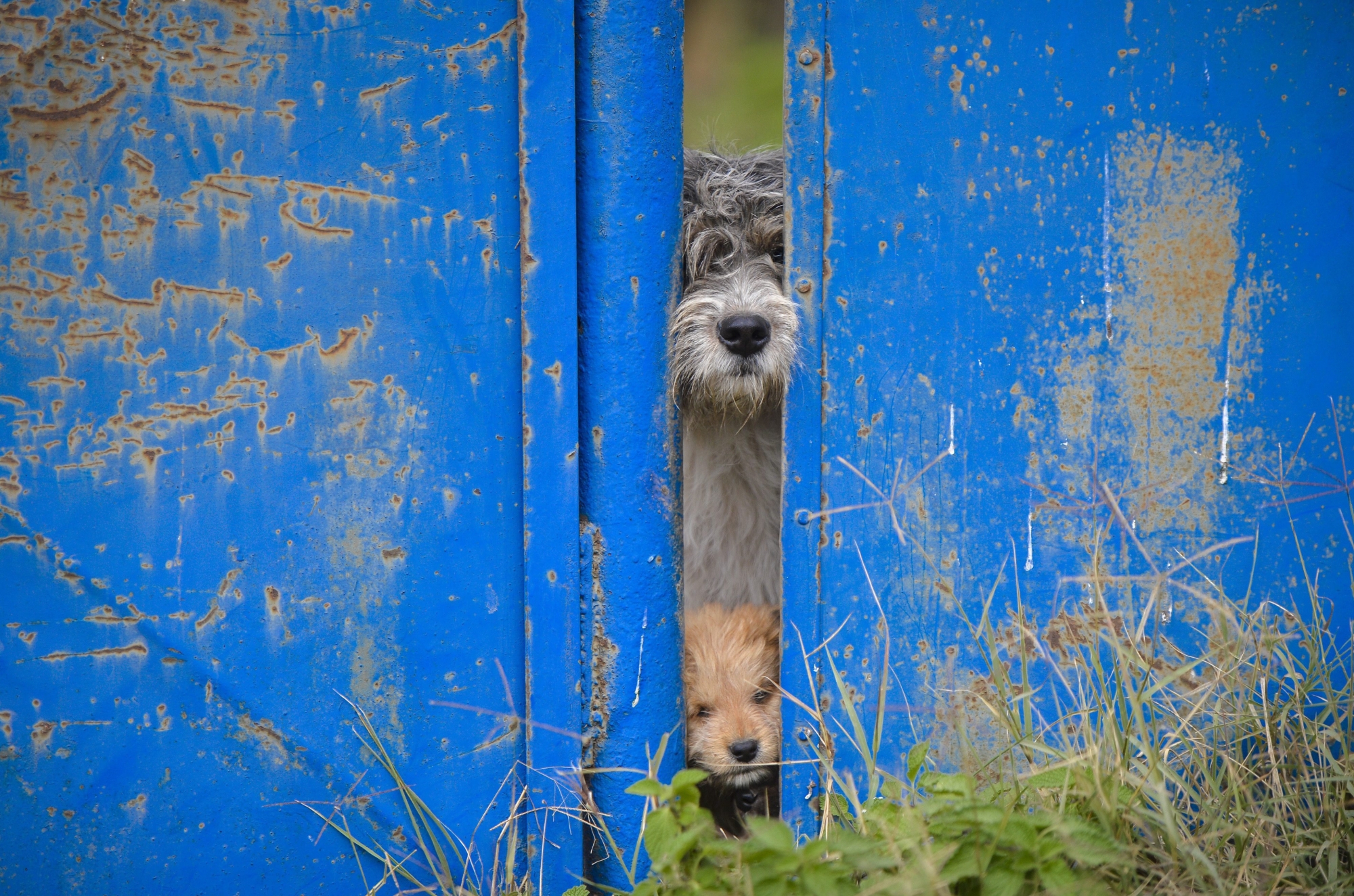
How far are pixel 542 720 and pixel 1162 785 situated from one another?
113 cm

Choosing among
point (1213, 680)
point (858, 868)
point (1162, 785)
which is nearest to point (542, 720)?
point (858, 868)

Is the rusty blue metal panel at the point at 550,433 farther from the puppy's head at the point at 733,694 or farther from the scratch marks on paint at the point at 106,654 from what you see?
the scratch marks on paint at the point at 106,654

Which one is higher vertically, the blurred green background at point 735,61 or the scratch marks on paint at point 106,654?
the blurred green background at point 735,61

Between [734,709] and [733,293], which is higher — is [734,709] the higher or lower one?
the lower one

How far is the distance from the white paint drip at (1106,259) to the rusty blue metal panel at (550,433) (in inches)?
41.9

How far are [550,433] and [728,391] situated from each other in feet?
1.48

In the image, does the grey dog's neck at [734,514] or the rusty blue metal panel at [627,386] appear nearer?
the rusty blue metal panel at [627,386]

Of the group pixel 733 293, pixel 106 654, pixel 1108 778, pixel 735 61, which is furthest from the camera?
pixel 735 61

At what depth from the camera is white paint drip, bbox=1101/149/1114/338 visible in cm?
177

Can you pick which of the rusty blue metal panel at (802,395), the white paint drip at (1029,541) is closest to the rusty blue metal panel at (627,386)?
the rusty blue metal panel at (802,395)

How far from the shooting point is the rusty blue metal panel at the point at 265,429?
168 cm

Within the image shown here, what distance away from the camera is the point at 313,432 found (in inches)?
69.4

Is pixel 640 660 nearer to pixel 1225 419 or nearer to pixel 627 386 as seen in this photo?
pixel 627 386

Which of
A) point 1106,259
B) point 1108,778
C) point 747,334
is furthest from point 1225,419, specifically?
point 747,334
